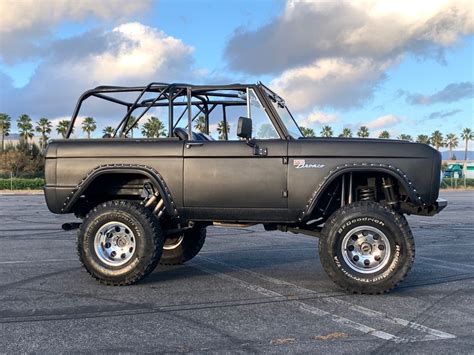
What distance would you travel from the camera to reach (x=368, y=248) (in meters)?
5.71

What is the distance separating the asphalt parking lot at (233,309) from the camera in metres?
4.02

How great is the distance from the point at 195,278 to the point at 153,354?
265cm

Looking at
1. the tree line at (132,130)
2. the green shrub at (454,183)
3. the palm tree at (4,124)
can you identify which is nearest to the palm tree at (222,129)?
the tree line at (132,130)

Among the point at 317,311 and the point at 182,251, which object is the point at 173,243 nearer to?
the point at 182,251

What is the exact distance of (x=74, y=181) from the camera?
20.3 feet

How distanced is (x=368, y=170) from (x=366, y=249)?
858 mm

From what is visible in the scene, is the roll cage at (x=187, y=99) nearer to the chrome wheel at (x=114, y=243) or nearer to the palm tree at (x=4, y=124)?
the chrome wheel at (x=114, y=243)

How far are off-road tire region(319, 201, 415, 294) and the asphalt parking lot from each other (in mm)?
168

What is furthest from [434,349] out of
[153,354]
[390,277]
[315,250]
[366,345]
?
[315,250]

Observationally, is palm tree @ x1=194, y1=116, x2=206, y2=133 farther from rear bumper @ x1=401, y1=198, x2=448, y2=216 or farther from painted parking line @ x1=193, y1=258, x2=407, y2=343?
rear bumper @ x1=401, y1=198, x2=448, y2=216

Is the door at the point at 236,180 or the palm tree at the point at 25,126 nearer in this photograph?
the door at the point at 236,180

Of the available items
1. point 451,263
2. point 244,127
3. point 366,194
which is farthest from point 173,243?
point 451,263

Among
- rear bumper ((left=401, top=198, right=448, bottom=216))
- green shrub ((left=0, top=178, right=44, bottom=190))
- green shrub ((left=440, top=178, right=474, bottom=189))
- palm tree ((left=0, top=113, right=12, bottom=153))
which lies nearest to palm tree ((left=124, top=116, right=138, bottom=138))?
rear bumper ((left=401, top=198, right=448, bottom=216))

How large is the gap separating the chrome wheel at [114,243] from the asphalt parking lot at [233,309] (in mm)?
346
